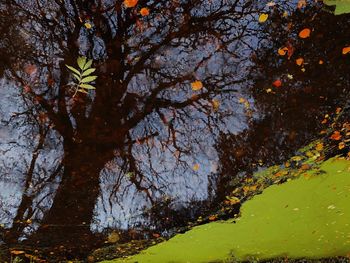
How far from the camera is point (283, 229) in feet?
12.8

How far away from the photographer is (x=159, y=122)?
114 inches

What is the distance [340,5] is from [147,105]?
180cm

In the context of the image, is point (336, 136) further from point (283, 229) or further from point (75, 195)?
point (75, 195)

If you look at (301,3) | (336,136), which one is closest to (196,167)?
(336,136)

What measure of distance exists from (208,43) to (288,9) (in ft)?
2.34

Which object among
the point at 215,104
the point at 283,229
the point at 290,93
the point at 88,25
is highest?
the point at 88,25

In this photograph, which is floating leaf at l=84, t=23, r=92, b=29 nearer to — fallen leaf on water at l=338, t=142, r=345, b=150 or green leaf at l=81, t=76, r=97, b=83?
green leaf at l=81, t=76, r=97, b=83

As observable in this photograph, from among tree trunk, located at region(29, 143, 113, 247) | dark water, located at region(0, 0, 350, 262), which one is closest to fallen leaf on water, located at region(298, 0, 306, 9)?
dark water, located at region(0, 0, 350, 262)

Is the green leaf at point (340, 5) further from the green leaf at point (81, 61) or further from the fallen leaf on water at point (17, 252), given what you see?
the fallen leaf on water at point (17, 252)

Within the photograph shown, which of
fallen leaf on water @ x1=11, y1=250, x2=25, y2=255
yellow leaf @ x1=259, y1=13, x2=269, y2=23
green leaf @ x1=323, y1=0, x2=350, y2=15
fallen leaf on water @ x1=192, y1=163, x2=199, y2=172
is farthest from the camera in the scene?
fallen leaf on water @ x1=11, y1=250, x2=25, y2=255

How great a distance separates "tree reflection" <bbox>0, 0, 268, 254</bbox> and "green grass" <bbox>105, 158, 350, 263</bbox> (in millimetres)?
729

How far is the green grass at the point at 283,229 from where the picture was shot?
3197 mm

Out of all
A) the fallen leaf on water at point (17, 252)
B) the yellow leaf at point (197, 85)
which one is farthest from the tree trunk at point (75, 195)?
the yellow leaf at point (197, 85)

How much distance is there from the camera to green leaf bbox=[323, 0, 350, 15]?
8.37 feet
